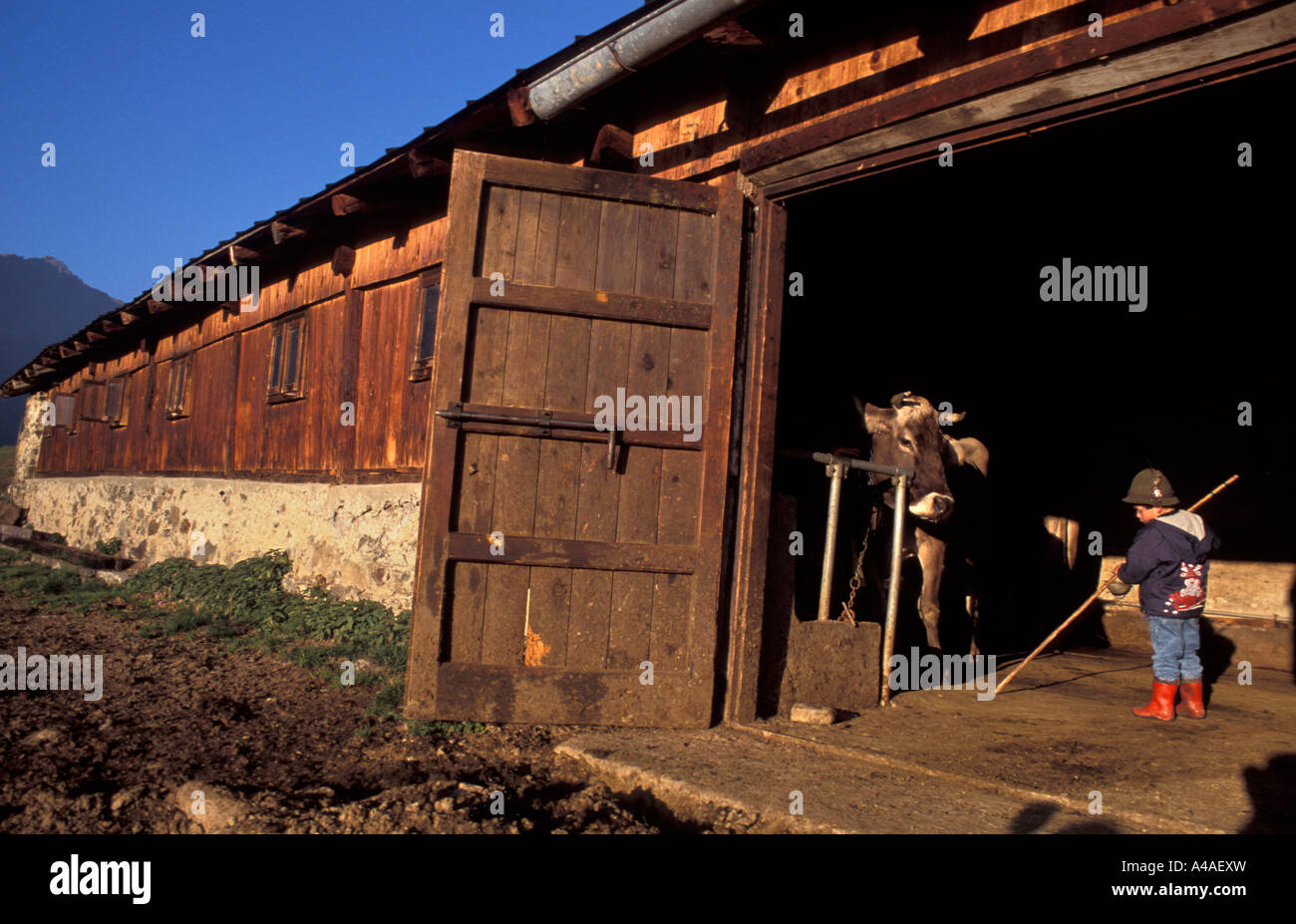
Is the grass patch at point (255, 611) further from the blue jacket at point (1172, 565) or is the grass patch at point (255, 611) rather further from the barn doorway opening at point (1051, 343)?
the blue jacket at point (1172, 565)

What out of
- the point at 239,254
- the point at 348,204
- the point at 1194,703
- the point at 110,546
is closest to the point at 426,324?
the point at 348,204

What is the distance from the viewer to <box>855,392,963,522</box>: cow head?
6.12 metres

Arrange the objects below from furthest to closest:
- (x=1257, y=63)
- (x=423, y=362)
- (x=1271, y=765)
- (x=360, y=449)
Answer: (x=360, y=449) < (x=423, y=362) < (x=1271, y=765) < (x=1257, y=63)

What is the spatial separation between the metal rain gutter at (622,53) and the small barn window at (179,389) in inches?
417

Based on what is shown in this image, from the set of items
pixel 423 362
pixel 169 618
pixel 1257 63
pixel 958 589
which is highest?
pixel 1257 63

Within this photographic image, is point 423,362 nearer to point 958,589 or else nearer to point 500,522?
point 500,522

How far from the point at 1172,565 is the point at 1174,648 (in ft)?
1.66

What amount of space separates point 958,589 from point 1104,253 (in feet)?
12.9

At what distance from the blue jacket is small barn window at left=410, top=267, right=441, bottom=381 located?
5978 mm

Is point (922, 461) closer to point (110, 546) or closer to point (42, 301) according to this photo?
point (110, 546)

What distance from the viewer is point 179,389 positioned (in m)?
13.8
